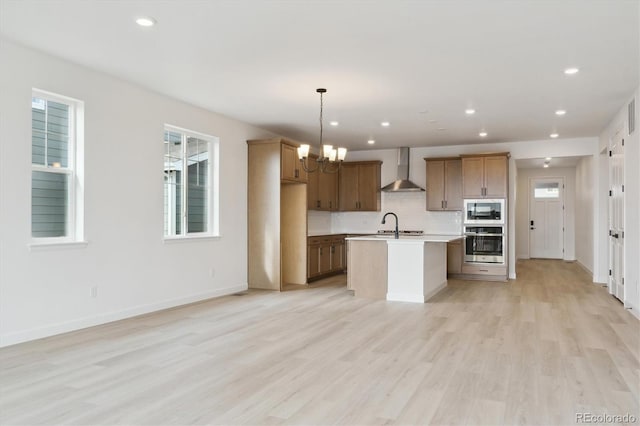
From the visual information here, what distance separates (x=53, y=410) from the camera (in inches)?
109

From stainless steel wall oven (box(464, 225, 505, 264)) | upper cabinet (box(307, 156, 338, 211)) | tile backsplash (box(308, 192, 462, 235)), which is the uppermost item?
upper cabinet (box(307, 156, 338, 211))

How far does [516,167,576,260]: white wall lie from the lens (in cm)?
1330

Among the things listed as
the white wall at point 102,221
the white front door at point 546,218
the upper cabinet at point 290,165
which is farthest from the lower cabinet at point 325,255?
the white front door at point 546,218

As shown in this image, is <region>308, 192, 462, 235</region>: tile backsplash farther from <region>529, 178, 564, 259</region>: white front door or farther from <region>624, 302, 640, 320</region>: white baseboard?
<region>529, 178, 564, 259</region>: white front door

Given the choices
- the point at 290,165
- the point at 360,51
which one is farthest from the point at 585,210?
the point at 360,51

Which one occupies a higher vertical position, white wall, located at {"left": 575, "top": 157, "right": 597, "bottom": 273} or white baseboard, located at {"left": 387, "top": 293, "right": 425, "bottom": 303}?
white wall, located at {"left": 575, "top": 157, "right": 597, "bottom": 273}

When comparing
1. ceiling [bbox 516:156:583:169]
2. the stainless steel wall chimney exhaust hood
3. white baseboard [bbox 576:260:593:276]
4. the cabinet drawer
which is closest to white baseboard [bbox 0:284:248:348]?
the stainless steel wall chimney exhaust hood

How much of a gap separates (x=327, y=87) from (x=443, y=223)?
518 centimetres

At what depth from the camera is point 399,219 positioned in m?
10.2

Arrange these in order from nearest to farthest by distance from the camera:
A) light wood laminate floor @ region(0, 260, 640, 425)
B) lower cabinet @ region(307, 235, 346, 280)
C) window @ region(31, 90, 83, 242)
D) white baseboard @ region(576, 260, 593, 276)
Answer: light wood laminate floor @ region(0, 260, 640, 425), window @ region(31, 90, 83, 242), lower cabinet @ region(307, 235, 346, 280), white baseboard @ region(576, 260, 593, 276)

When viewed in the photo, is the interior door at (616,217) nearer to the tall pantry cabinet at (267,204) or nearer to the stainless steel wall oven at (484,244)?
the stainless steel wall oven at (484,244)

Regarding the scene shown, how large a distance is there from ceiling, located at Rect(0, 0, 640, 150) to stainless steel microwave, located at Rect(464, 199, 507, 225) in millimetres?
2324

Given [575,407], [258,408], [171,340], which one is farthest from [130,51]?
[575,407]

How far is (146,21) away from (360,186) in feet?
23.1
